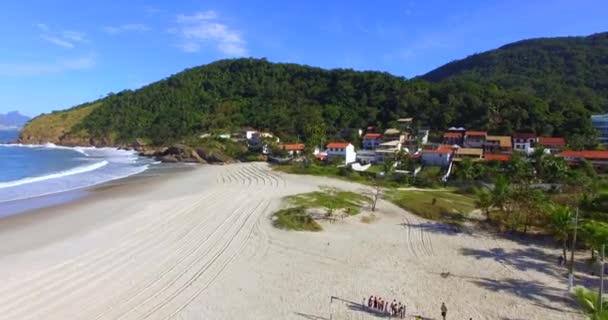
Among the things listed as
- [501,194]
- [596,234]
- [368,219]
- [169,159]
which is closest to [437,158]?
[501,194]

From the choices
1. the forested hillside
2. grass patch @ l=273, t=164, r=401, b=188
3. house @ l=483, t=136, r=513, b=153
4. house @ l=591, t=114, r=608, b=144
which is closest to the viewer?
grass patch @ l=273, t=164, r=401, b=188

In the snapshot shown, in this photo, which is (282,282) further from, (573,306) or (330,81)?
(330,81)

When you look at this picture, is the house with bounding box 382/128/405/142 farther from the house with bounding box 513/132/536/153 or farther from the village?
the house with bounding box 513/132/536/153

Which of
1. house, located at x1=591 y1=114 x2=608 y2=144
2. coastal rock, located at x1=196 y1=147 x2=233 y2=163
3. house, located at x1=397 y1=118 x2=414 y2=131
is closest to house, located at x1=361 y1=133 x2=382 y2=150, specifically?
house, located at x1=397 y1=118 x2=414 y2=131

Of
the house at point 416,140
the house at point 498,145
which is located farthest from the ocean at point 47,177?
the house at point 498,145

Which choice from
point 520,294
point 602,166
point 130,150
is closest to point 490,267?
point 520,294

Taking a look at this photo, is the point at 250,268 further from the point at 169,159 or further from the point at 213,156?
the point at 169,159

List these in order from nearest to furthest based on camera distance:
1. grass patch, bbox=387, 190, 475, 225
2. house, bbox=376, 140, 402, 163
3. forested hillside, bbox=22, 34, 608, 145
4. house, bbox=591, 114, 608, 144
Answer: grass patch, bbox=387, 190, 475, 225 < house, bbox=376, 140, 402, 163 < house, bbox=591, 114, 608, 144 < forested hillside, bbox=22, 34, 608, 145
